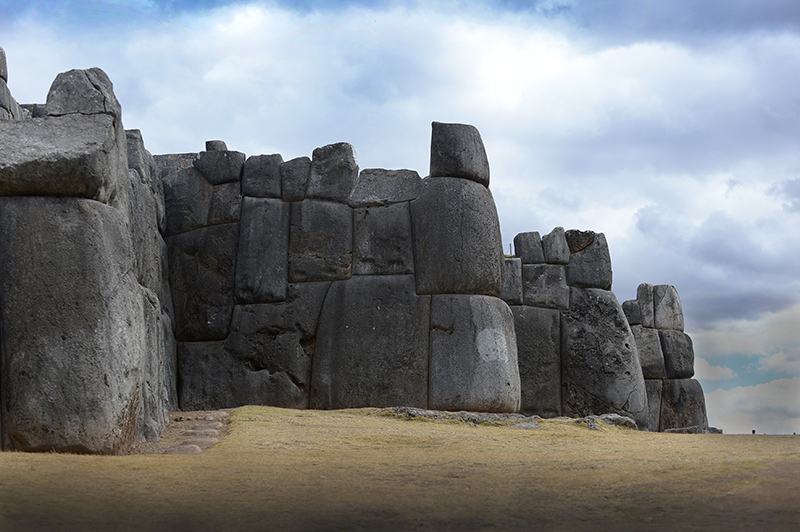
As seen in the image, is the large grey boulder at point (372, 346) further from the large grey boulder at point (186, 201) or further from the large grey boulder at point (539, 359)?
the large grey boulder at point (539, 359)

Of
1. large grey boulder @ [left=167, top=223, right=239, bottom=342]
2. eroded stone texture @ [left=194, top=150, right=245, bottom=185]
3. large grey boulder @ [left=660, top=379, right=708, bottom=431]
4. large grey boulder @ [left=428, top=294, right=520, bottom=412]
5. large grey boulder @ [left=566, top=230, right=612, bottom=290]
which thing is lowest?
large grey boulder @ [left=660, top=379, right=708, bottom=431]

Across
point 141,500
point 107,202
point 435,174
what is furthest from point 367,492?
point 435,174

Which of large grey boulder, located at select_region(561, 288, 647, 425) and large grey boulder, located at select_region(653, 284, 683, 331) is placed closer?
large grey boulder, located at select_region(561, 288, 647, 425)

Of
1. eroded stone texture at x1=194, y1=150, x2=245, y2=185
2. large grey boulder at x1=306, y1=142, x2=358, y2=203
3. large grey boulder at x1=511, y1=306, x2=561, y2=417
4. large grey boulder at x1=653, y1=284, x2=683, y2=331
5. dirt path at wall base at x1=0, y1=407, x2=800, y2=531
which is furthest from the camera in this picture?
large grey boulder at x1=653, y1=284, x2=683, y2=331

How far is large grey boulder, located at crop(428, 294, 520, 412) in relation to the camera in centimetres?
876

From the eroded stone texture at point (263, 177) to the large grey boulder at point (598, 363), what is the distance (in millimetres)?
4930

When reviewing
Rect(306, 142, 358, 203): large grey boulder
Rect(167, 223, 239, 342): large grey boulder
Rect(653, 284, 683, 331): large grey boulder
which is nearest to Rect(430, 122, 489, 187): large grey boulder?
Rect(306, 142, 358, 203): large grey boulder

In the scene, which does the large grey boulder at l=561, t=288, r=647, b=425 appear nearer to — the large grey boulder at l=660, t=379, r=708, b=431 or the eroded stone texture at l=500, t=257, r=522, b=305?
the eroded stone texture at l=500, t=257, r=522, b=305

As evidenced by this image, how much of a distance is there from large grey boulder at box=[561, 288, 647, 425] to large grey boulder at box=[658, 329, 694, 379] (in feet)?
11.7

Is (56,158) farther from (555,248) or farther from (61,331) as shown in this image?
(555,248)

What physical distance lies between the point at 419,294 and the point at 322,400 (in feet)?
5.29

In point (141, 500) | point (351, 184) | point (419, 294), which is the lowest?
point (141, 500)

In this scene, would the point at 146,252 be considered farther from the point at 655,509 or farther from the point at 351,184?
the point at 655,509

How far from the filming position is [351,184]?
32.1 ft
